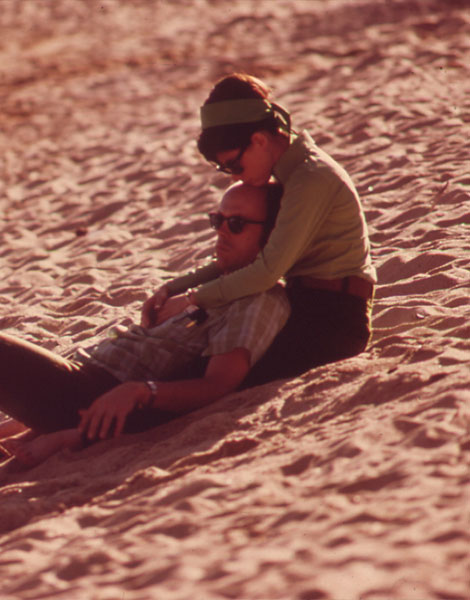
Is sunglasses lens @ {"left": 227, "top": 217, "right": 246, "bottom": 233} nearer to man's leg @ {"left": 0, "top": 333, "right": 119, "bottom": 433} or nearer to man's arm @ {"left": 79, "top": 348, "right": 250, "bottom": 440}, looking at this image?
man's arm @ {"left": 79, "top": 348, "right": 250, "bottom": 440}

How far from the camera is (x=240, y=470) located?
3535 millimetres

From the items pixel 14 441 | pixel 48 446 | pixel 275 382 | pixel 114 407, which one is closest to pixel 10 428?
pixel 14 441

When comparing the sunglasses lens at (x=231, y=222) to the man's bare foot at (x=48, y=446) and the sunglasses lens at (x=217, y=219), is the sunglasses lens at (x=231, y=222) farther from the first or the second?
the man's bare foot at (x=48, y=446)

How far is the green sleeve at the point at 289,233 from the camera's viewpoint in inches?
157

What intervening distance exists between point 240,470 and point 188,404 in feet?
2.00

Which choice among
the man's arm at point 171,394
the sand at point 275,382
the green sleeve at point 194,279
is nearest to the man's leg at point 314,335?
the sand at point 275,382

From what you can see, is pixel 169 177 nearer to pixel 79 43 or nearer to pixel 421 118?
pixel 421 118

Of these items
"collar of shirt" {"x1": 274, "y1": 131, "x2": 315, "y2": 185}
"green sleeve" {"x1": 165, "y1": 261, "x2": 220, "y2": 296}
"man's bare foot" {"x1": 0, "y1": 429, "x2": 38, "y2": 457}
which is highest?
"collar of shirt" {"x1": 274, "y1": 131, "x2": 315, "y2": 185}

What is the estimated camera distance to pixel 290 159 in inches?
161

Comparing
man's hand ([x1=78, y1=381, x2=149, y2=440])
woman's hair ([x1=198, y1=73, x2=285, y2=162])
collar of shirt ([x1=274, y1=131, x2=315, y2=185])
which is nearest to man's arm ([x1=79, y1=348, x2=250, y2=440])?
man's hand ([x1=78, y1=381, x2=149, y2=440])

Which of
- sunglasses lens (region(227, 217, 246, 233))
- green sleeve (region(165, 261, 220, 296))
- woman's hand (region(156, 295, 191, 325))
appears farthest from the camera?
green sleeve (region(165, 261, 220, 296))

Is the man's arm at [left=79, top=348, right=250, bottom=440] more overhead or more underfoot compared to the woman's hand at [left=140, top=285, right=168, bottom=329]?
more underfoot

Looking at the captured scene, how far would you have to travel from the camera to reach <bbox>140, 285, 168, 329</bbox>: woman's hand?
4.51m

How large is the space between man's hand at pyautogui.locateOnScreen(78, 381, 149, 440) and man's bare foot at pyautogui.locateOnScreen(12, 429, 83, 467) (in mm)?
123
